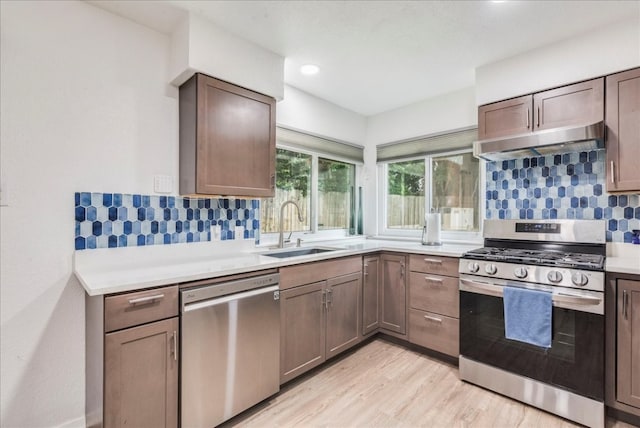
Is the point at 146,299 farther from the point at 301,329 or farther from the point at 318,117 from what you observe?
the point at 318,117

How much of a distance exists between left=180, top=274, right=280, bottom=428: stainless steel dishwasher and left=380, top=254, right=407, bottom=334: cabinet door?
125 cm

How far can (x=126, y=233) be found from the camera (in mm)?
1935

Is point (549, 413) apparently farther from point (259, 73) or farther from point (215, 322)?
point (259, 73)

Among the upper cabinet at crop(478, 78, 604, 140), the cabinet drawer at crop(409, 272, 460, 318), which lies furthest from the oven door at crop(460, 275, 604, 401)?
the upper cabinet at crop(478, 78, 604, 140)

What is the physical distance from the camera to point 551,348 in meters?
1.93

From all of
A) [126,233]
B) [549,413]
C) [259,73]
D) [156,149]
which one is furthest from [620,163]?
[126,233]

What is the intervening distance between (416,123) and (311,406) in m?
2.88

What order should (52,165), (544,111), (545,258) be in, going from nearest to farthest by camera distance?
(52,165) < (545,258) < (544,111)

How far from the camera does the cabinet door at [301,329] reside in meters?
2.12

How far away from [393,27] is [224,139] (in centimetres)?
134

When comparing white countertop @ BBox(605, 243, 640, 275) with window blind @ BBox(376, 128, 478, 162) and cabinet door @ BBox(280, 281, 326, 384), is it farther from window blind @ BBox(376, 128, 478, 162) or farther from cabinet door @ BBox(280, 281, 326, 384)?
cabinet door @ BBox(280, 281, 326, 384)

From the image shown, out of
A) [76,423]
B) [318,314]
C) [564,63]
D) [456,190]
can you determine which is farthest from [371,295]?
[564,63]

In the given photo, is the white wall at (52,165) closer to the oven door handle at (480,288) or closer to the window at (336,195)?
the window at (336,195)

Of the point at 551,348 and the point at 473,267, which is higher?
the point at 473,267
